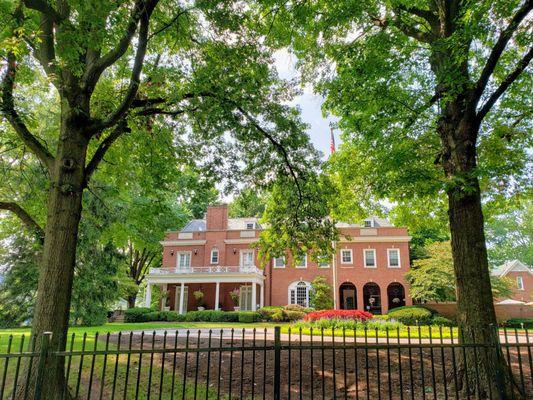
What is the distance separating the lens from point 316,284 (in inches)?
1222

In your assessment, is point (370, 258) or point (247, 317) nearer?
point (247, 317)

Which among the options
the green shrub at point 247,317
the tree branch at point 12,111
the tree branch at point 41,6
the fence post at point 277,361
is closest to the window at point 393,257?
the green shrub at point 247,317

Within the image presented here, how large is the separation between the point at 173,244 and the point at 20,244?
17516mm

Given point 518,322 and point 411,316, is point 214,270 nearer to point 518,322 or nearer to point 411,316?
point 411,316

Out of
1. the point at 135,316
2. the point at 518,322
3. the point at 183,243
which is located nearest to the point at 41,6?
the point at 135,316

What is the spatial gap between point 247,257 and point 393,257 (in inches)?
485

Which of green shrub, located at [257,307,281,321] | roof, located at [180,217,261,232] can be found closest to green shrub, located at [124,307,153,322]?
green shrub, located at [257,307,281,321]

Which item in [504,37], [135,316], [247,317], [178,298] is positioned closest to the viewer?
[504,37]

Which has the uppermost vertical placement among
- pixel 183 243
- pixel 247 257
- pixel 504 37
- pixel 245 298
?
pixel 504 37

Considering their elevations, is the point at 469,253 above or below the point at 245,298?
above

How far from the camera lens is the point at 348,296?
32.3 m

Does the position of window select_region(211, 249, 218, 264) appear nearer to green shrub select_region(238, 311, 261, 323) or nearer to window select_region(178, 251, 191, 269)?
window select_region(178, 251, 191, 269)

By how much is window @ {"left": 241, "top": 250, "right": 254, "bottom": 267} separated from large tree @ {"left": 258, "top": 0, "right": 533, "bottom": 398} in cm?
2525

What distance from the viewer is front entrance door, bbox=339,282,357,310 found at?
31.9 m
